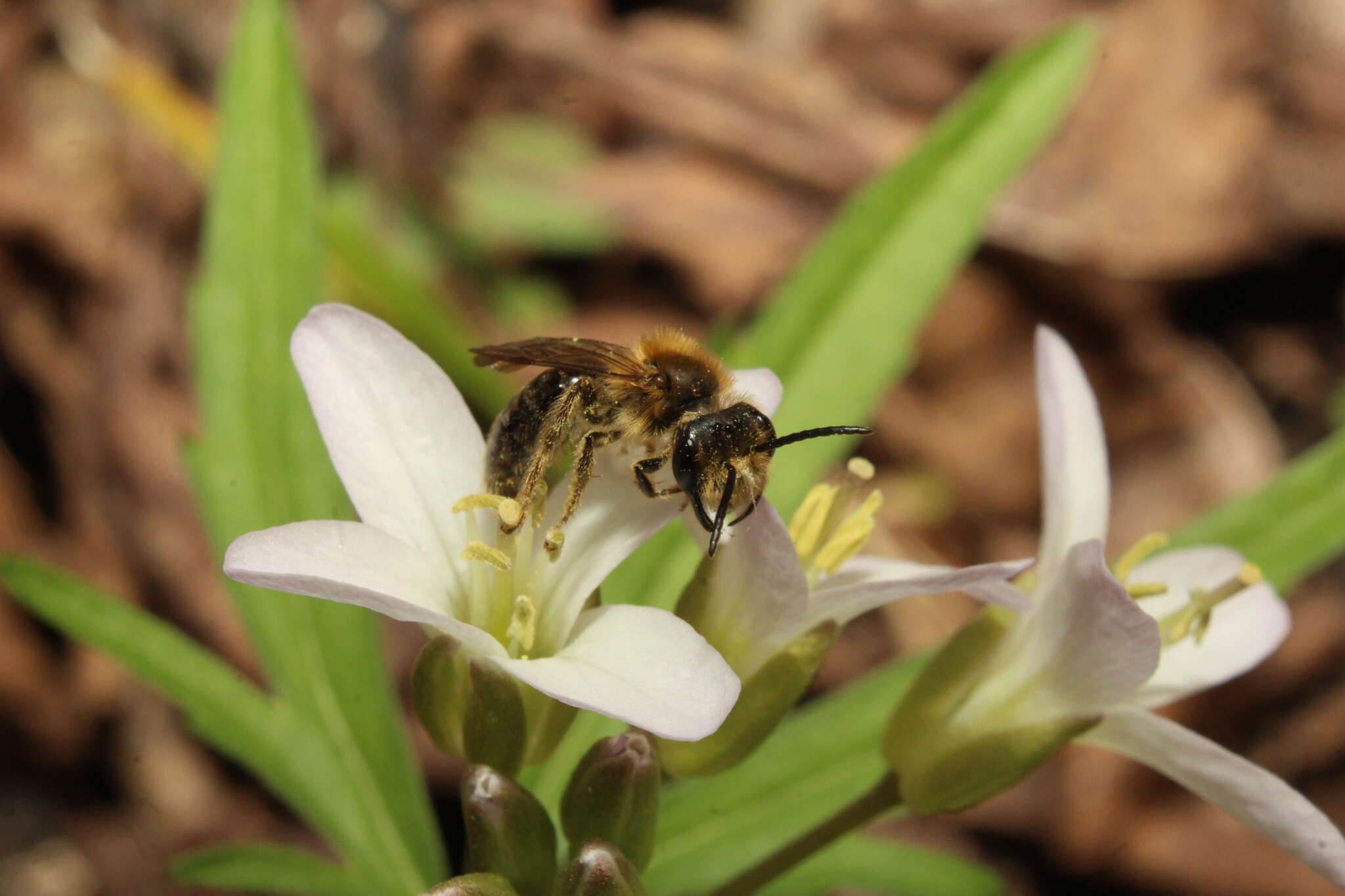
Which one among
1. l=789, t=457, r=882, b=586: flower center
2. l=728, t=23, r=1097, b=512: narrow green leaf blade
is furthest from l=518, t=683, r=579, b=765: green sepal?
l=728, t=23, r=1097, b=512: narrow green leaf blade

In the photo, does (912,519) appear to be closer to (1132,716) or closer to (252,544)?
(1132,716)

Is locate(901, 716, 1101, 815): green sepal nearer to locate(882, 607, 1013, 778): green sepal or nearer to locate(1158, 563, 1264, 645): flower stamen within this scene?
locate(882, 607, 1013, 778): green sepal

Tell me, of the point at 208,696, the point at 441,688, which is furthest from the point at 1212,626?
the point at 208,696

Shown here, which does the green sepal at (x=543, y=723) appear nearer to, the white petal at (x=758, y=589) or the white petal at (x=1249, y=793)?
the white petal at (x=758, y=589)

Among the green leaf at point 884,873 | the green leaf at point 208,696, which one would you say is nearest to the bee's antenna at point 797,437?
the green leaf at point 884,873

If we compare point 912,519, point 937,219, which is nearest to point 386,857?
point 937,219
